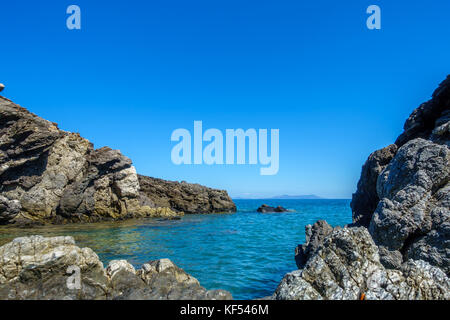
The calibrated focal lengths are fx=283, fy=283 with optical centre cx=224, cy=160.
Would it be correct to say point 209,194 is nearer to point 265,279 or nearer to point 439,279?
point 265,279

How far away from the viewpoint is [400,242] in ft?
30.3

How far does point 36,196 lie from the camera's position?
3934 centimetres

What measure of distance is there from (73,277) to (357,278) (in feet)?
→ 24.8

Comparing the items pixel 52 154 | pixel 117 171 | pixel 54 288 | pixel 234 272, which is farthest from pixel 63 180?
pixel 54 288

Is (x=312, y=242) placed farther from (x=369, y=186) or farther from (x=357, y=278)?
(x=357, y=278)

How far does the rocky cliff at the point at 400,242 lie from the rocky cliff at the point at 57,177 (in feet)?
124

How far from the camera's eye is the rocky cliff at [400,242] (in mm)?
6508

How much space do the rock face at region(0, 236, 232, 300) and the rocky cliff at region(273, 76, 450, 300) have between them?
2.57m

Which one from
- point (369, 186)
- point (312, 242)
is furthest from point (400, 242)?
point (369, 186)

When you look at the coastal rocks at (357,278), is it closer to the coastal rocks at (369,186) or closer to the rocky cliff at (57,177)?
the coastal rocks at (369,186)

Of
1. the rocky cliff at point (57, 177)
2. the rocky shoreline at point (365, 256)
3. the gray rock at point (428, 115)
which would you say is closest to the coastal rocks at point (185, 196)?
the rocky cliff at point (57, 177)

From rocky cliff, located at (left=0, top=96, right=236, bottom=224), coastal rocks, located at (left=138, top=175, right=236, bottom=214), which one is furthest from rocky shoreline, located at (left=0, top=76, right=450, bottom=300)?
coastal rocks, located at (left=138, top=175, right=236, bottom=214)
